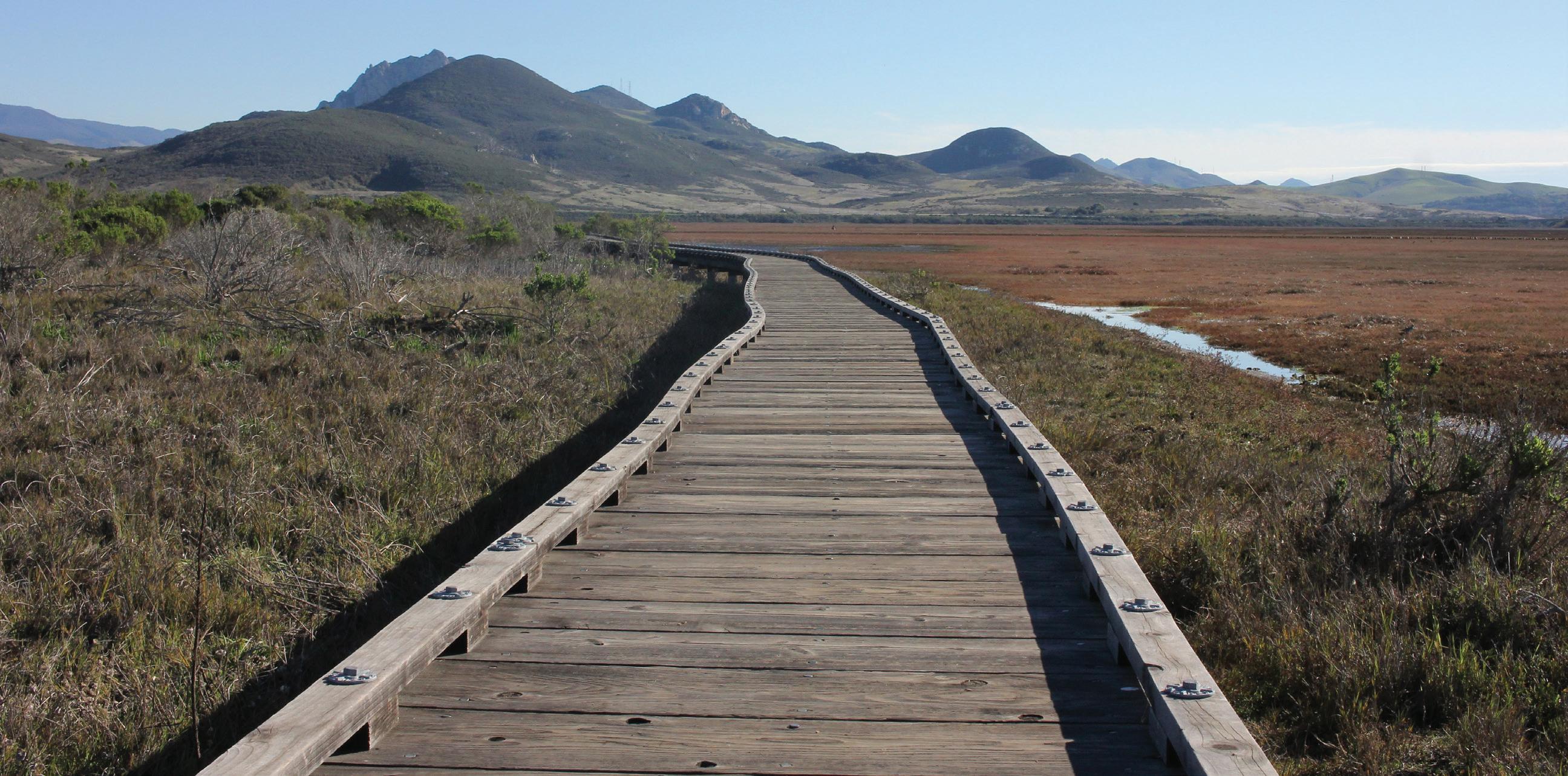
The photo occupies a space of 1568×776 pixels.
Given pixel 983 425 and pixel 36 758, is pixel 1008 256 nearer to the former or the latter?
pixel 983 425

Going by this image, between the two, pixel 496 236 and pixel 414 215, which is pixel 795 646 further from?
pixel 414 215


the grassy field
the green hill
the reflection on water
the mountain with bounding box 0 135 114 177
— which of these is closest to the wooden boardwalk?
the grassy field

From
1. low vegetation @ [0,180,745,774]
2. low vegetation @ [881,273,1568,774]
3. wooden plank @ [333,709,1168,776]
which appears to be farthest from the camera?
low vegetation @ [0,180,745,774]

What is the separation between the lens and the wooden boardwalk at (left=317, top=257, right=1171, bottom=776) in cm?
Answer: 266

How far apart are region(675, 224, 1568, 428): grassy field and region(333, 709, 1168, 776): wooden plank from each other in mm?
4593

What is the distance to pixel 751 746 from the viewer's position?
8.80 feet

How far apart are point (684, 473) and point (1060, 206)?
6477 inches

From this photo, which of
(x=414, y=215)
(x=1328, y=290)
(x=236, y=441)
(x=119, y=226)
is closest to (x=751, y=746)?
(x=236, y=441)

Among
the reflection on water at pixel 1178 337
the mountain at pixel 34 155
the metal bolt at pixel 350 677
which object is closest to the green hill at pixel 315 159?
the mountain at pixel 34 155

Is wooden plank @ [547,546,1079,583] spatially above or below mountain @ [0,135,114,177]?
below

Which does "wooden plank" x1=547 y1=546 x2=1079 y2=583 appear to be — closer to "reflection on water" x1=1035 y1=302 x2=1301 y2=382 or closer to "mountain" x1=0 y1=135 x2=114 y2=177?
"reflection on water" x1=1035 y1=302 x2=1301 y2=382

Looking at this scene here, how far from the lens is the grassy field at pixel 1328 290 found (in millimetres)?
15188

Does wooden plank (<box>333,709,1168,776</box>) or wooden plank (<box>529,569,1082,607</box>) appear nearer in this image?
wooden plank (<box>333,709,1168,776</box>)

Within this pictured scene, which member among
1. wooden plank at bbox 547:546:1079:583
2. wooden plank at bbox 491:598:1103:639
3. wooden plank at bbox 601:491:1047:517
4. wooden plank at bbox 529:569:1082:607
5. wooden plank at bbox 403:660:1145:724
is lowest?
wooden plank at bbox 403:660:1145:724
